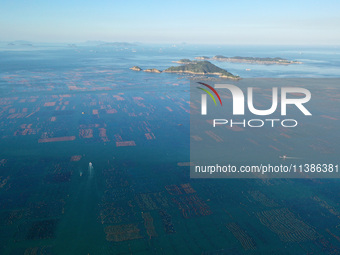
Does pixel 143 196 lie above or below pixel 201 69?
below

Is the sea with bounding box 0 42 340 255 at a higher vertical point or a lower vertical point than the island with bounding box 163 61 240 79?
lower

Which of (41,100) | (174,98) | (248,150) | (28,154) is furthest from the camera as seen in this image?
(174,98)

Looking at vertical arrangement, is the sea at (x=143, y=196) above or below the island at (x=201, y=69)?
below

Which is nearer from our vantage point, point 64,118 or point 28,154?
point 28,154

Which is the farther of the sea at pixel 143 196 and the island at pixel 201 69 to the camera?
the island at pixel 201 69

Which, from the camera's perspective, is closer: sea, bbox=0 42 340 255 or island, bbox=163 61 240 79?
sea, bbox=0 42 340 255

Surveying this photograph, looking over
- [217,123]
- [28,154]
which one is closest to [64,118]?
[28,154]

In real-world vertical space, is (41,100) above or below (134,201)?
above

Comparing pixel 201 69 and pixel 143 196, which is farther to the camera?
pixel 201 69

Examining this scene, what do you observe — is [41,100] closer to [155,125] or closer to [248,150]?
[155,125]

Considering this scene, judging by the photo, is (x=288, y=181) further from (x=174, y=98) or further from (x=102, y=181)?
(x=174, y=98)

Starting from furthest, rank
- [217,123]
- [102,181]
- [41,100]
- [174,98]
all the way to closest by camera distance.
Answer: [174,98]
[41,100]
[217,123]
[102,181]
